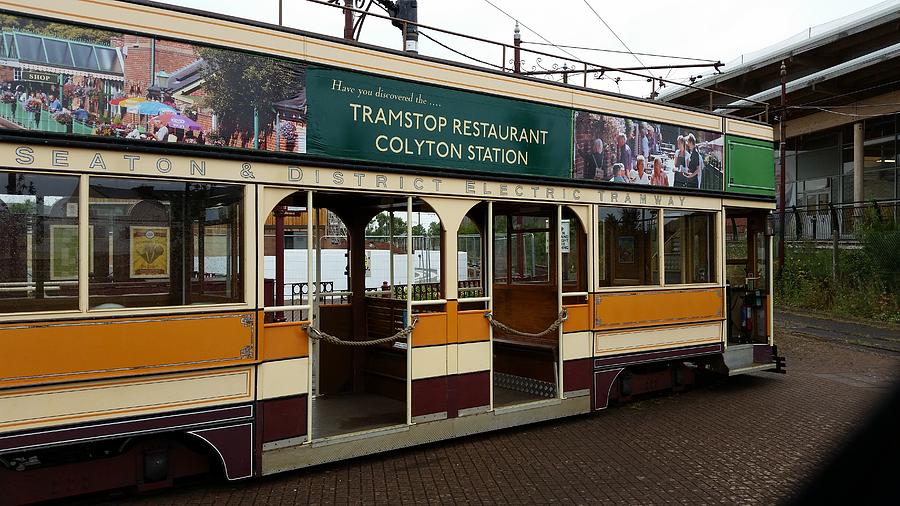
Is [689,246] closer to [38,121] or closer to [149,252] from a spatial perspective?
[149,252]

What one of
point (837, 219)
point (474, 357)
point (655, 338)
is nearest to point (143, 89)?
point (474, 357)

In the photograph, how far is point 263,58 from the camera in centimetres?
589

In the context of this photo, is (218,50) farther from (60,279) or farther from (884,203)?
(884,203)

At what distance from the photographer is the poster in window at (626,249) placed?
8648 mm

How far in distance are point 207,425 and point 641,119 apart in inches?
245

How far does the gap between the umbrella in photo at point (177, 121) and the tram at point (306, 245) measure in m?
0.02

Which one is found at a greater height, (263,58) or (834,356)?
(263,58)

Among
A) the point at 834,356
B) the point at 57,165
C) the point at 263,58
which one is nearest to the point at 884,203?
the point at 834,356

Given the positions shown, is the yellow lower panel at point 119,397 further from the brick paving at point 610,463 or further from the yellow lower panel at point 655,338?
the yellow lower panel at point 655,338

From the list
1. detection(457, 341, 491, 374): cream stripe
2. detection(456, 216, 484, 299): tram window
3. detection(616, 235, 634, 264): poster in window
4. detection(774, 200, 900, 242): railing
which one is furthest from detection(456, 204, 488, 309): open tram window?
detection(774, 200, 900, 242): railing

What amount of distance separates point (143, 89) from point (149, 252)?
1.22 metres

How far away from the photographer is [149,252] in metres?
5.39

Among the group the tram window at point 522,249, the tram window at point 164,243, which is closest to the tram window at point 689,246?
the tram window at point 522,249

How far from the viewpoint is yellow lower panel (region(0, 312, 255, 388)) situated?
4738 mm
